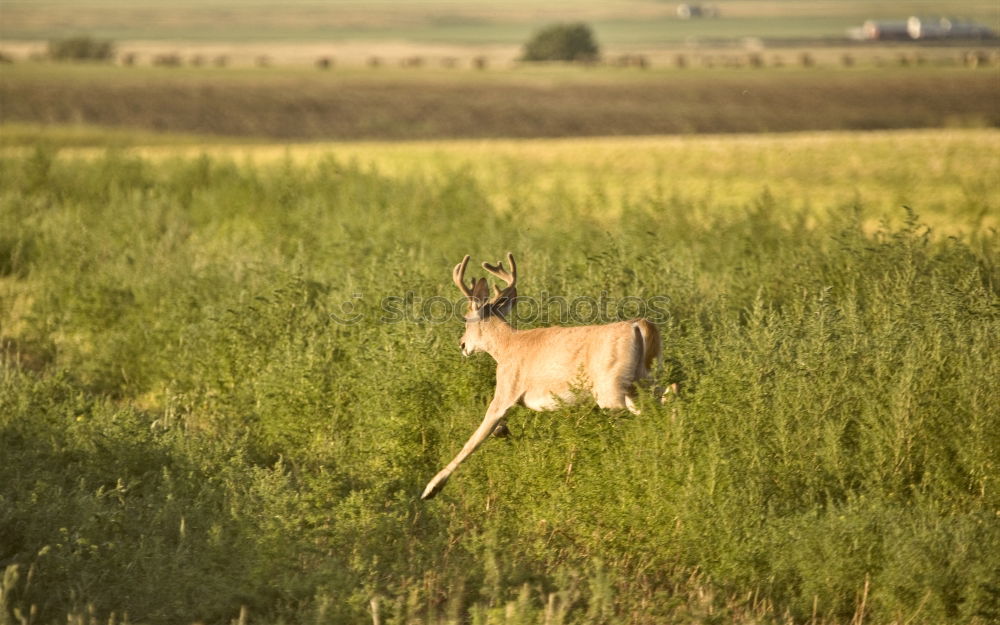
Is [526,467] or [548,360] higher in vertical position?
[548,360]

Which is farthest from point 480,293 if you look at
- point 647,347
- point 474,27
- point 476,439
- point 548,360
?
point 474,27

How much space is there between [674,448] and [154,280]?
818 centimetres

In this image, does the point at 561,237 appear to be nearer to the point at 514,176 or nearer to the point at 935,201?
the point at 935,201

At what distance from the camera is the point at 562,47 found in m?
105

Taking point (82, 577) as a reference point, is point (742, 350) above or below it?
above

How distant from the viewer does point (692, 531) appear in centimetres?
802

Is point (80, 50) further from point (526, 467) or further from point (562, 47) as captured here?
point (526, 467)

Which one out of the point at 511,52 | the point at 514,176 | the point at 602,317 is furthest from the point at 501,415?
the point at 511,52

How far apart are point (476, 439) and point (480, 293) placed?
1381 mm

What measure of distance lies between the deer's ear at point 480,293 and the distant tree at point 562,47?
3761 inches

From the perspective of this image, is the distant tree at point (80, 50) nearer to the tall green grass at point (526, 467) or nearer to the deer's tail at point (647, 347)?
the tall green grass at point (526, 467)

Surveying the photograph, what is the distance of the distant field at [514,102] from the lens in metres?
59.8

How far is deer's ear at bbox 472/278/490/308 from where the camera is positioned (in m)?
9.66

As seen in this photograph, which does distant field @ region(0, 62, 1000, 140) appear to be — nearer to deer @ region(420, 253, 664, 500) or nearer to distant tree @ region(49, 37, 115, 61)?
distant tree @ region(49, 37, 115, 61)
